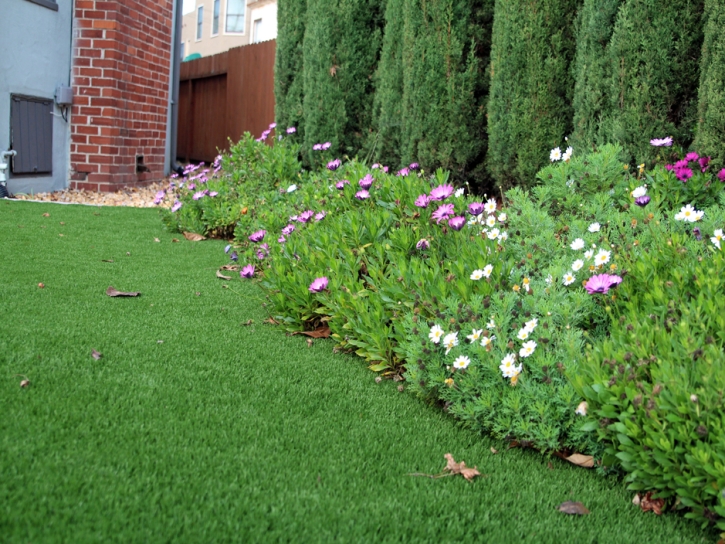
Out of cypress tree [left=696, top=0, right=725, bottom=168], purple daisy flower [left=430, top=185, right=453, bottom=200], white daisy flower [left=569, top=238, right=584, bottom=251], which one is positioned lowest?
white daisy flower [left=569, top=238, right=584, bottom=251]

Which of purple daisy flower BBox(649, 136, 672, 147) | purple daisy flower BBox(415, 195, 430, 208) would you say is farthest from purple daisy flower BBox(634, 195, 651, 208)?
purple daisy flower BBox(415, 195, 430, 208)

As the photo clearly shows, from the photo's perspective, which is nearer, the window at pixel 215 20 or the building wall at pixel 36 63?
the building wall at pixel 36 63

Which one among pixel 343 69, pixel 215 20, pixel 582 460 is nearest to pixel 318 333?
pixel 582 460

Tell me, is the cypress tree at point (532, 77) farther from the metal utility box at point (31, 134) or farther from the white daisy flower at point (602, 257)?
the metal utility box at point (31, 134)

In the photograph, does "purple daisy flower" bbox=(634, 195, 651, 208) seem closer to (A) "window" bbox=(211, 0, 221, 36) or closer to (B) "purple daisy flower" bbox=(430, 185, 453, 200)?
(B) "purple daisy flower" bbox=(430, 185, 453, 200)

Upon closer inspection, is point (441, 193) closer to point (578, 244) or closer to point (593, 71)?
point (578, 244)

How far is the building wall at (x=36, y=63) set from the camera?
321 inches

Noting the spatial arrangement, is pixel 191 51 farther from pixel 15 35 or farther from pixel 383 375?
pixel 383 375

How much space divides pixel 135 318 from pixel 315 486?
6.12 feet

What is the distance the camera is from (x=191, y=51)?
3966cm

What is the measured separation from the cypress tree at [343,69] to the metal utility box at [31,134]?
4.06m

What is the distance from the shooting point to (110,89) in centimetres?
914

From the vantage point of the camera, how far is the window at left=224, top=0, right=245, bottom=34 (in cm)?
3556

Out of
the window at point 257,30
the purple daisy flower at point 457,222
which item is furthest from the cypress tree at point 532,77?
the window at point 257,30
